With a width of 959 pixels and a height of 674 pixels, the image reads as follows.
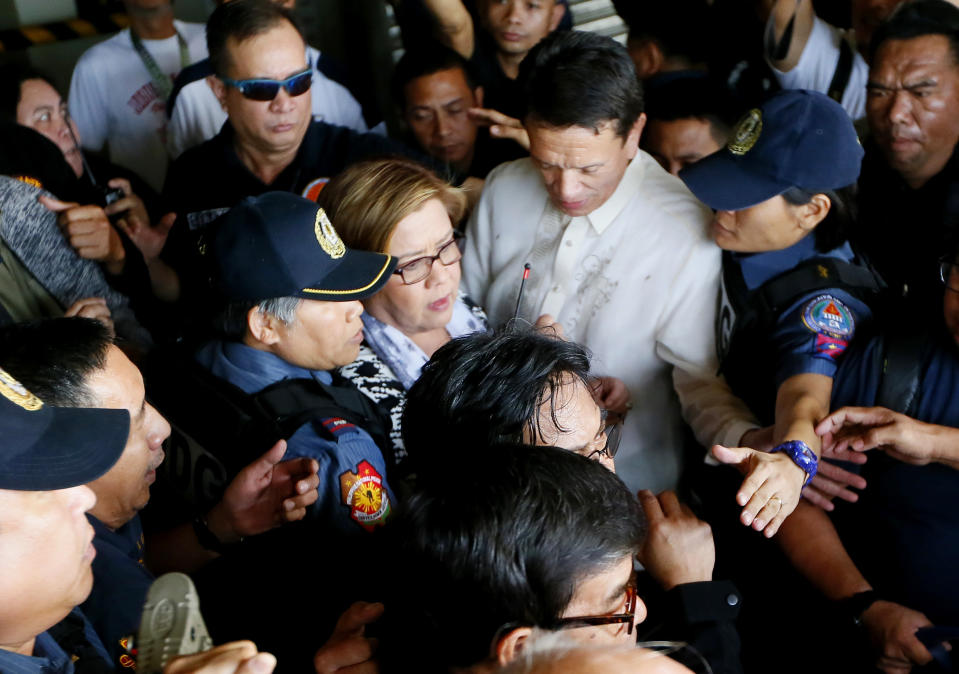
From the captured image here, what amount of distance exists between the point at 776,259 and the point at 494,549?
1429 millimetres

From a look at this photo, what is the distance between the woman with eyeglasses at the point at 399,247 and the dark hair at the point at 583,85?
1.17 ft

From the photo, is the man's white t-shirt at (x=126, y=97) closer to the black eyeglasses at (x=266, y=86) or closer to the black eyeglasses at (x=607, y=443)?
the black eyeglasses at (x=266, y=86)

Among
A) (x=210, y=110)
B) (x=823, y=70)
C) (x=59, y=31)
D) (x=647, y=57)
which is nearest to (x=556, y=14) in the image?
(x=647, y=57)

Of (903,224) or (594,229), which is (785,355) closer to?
(594,229)

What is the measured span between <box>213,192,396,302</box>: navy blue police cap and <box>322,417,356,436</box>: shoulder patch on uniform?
290 mm

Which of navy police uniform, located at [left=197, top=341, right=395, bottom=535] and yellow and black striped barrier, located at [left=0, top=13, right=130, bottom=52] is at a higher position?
navy police uniform, located at [left=197, top=341, right=395, bottom=535]

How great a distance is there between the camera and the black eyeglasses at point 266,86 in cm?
285

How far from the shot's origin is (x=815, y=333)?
2143 millimetres

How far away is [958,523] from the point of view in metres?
2.01

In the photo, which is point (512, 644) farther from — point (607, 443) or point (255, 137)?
point (255, 137)

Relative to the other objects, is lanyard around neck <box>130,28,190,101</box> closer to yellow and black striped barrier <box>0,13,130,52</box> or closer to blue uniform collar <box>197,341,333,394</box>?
yellow and black striped barrier <box>0,13,130,52</box>

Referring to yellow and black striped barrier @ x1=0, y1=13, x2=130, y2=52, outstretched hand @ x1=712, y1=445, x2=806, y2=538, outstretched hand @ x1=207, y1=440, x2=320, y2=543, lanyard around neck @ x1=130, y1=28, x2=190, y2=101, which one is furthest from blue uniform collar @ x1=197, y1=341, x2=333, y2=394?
yellow and black striped barrier @ x1=0, y1=13, x2=130, y2=52

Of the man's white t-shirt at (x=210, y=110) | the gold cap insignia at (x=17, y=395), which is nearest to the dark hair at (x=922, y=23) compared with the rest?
the man's white t-shirt at (x=210, y=110)

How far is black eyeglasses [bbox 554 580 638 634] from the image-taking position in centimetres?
113
